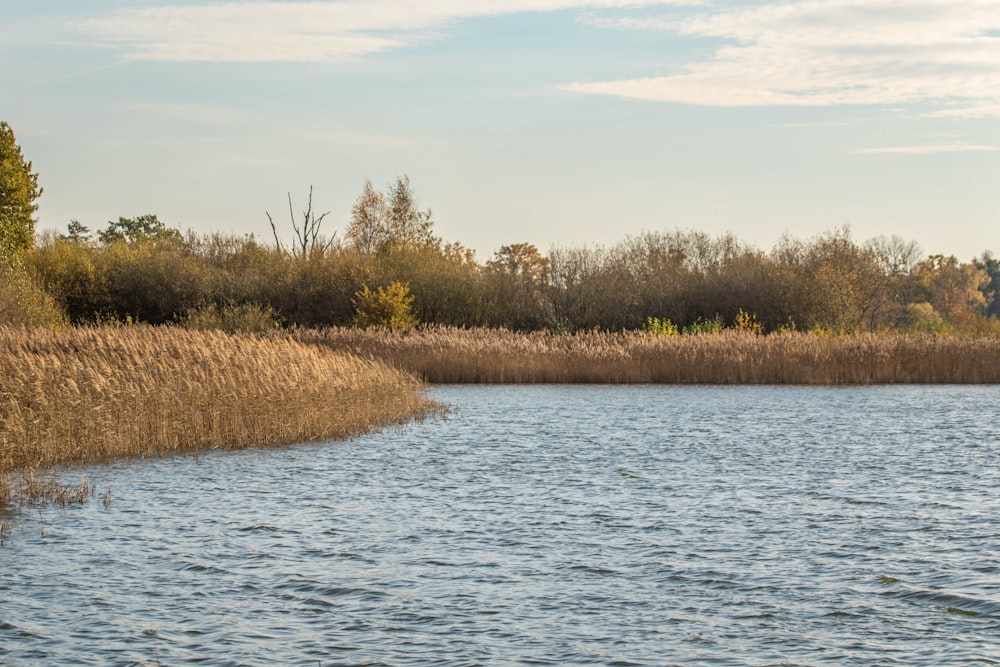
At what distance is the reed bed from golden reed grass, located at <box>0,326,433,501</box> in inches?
0.9

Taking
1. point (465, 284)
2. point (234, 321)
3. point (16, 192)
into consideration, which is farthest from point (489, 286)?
point (16, 192)

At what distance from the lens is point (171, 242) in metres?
59.4

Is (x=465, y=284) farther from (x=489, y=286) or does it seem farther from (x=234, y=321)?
(x=234, y=321)

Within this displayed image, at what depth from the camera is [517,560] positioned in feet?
35.8

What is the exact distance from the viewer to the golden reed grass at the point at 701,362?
118 ft

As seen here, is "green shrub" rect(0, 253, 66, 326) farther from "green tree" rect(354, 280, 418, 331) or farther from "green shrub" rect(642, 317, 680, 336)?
"green shrub" rect(642, 317, 680, 336)

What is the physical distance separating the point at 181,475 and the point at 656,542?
7432 millimetres

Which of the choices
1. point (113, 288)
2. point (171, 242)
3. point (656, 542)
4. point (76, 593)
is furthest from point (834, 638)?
point (171, 242)

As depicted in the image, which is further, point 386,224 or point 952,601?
point 386,224

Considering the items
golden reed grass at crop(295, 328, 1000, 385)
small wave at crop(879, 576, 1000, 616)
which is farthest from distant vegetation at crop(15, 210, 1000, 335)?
small wave at crop(879, 576, 1000, 616)

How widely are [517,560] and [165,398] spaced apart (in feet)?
34.3

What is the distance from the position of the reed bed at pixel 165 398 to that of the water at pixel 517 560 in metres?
0.99

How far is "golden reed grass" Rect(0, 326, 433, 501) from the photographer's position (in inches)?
685

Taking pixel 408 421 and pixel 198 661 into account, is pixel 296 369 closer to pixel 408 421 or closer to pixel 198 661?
pixel 408 421
